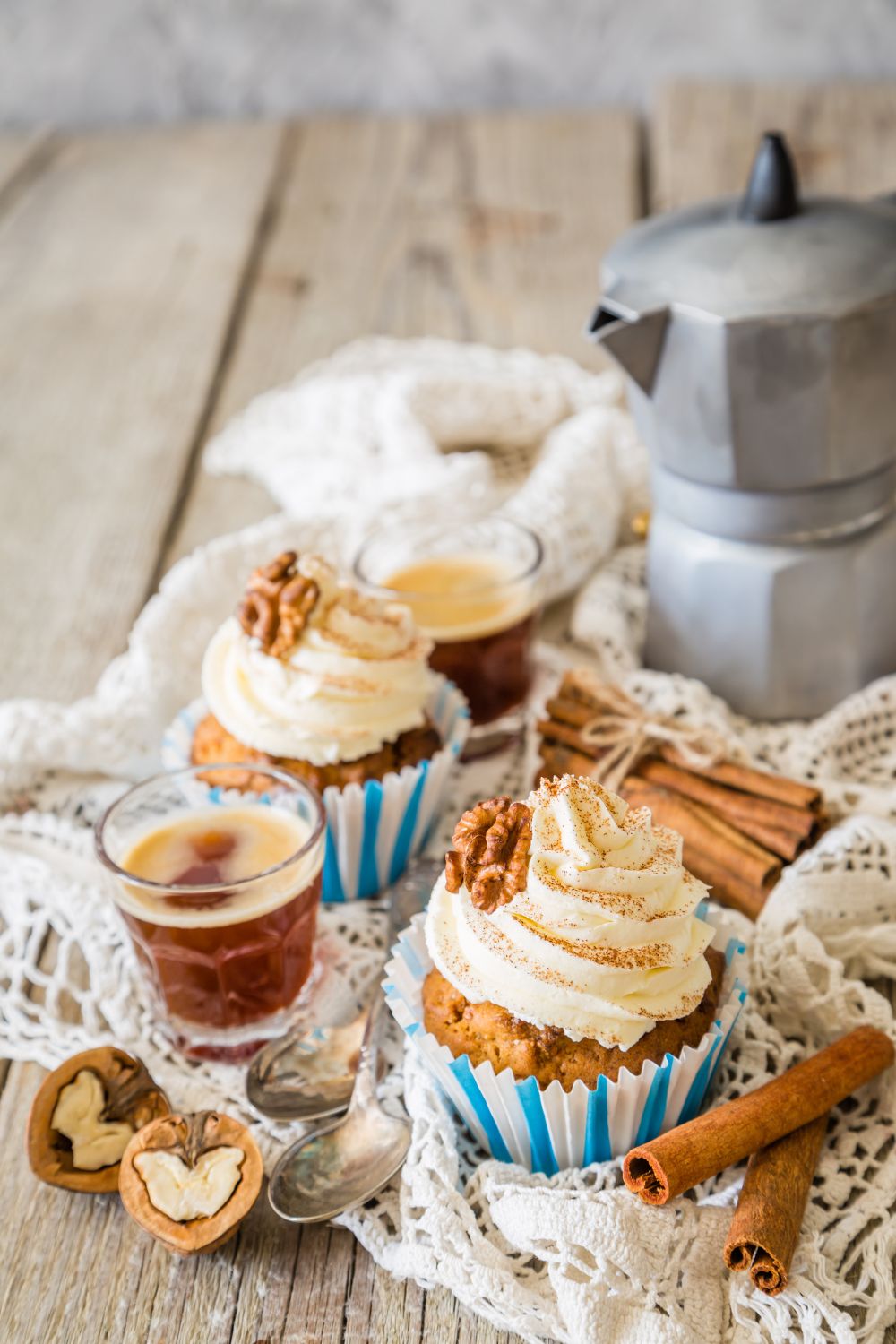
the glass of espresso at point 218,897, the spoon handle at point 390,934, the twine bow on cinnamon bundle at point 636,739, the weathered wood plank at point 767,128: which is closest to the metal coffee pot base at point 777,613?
the twine bow on cinnamon bundle at point 636,739

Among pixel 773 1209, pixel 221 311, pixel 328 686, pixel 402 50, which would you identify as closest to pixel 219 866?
pixel 328 686

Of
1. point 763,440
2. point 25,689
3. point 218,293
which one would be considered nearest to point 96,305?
point 218,293

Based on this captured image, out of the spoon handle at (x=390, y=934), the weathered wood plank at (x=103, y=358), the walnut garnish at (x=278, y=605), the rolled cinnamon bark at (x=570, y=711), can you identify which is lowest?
the weathered wood plank at (x=103, y=358)

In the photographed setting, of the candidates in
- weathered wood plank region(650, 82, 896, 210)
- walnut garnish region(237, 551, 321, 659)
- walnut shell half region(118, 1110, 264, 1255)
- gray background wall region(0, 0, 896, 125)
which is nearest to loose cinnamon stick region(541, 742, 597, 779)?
walnut garnish region(237, 551, 321, 659)

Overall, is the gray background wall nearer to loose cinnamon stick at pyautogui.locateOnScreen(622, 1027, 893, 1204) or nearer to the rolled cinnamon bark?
the rolled cinnamon bark

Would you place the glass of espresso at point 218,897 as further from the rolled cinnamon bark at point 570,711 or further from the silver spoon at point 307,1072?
the rolled cinnamon bark at point 570,711
